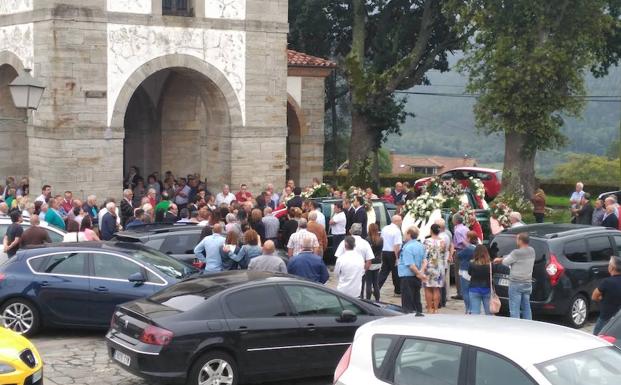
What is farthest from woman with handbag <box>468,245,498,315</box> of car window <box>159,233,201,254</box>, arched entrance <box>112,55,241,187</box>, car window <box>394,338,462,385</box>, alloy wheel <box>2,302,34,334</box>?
arched entrance <box>112,55,241,187</box>

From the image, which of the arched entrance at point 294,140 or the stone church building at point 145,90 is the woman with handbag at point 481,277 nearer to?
the stone church building at point 145,90

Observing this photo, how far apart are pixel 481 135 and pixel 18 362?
148470 millimetres

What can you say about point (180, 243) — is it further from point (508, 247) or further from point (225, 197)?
point (225, 197)

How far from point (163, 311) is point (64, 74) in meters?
14.7

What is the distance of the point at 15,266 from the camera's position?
14.4 metres

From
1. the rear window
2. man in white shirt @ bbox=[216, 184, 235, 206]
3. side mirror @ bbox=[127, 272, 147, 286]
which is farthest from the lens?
man in white shirt @ bbox=[216, 184, 235, 206]

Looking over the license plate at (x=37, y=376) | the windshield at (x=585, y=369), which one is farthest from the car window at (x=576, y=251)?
the license plate at (x=37, y=376)

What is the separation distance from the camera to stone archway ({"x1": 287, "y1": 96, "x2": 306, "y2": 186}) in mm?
34750

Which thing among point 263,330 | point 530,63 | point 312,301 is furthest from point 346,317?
point 530,63

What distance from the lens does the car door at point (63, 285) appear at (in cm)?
1423

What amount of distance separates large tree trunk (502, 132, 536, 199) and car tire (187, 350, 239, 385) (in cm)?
2389

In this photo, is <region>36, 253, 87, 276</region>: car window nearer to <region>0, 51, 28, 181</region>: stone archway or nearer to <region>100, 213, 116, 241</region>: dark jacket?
<region>100, 213, 116, 241</region>: dark jacket

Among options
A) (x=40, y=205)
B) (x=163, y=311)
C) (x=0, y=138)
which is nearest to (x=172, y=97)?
(x=0, y=138)

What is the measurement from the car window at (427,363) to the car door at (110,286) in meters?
6.74
